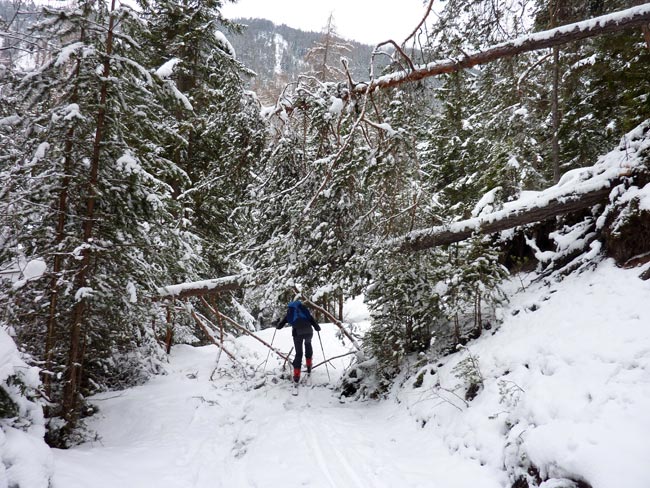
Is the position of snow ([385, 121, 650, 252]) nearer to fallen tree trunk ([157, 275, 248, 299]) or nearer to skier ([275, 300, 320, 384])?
→ skier ([275, 300, 320, 384])

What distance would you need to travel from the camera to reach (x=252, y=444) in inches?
245

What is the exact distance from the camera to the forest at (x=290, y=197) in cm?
552

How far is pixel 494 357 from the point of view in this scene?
581 cm

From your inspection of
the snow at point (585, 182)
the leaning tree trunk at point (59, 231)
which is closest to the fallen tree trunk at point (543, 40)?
the snow at point (585, 182)

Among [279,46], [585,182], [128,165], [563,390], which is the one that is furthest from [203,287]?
[279,46]

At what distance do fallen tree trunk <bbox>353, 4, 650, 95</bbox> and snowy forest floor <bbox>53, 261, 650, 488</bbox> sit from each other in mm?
3477

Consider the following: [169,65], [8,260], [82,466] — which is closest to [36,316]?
[8,260]

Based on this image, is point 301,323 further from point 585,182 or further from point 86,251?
point 585,182

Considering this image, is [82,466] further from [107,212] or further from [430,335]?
[430,335]

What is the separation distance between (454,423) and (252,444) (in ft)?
10.8

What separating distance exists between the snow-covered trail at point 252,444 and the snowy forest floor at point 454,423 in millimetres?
27

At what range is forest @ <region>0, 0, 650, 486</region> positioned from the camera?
18.1 feet

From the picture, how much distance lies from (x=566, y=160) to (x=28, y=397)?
15881 mm

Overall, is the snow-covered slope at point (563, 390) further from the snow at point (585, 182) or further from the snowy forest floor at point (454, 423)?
the snow at point (585, 182)
